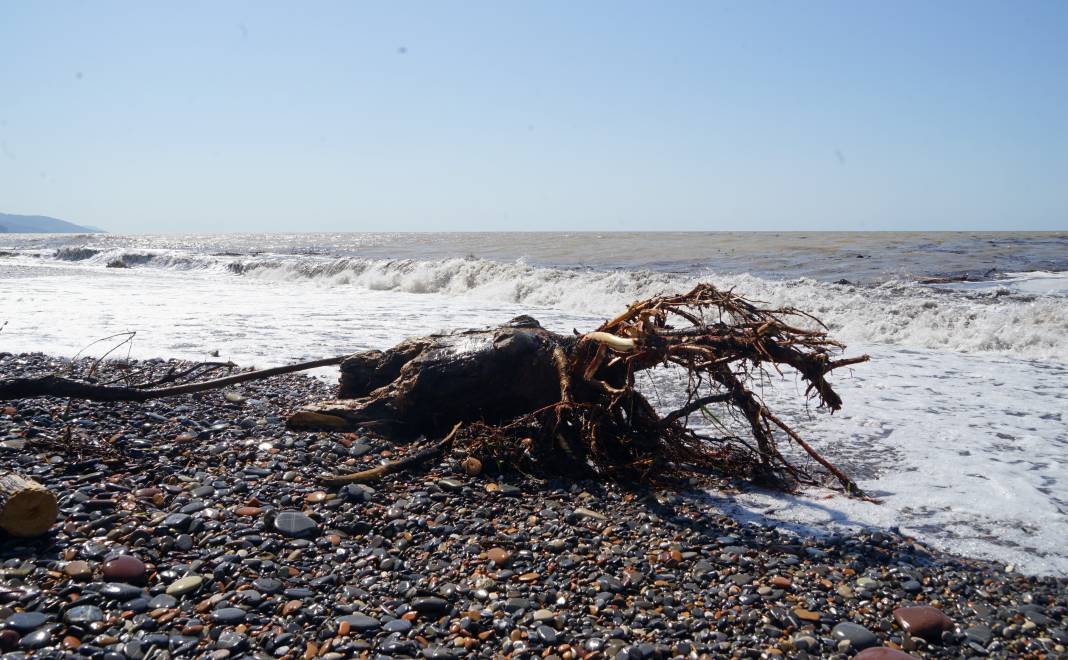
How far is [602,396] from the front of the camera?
4.48 metres

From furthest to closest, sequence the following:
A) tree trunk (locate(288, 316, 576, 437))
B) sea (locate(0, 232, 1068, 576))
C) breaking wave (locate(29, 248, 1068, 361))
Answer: breaking wave (locate(29, 248, 1068, 361))
tree trunk (locate(288, 316, 576, 437))
sea (locate(0, 232, 1068, 576))

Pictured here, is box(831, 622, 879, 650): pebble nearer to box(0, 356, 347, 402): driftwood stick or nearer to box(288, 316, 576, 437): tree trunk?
box(288, 316, 576, 437): tree trunk

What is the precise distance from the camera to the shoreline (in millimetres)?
2363

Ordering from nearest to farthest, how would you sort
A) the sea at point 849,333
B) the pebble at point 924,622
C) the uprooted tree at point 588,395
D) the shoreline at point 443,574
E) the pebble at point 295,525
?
the shoreline at point 443,574, the pebble at point 924,622, the pebble at point 295,525, the sea at point 849,333, the uprooted tree at point 588,395

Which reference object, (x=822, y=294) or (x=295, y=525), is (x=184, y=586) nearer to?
(x=295, y=525)

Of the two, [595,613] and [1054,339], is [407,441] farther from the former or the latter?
[1054,339]

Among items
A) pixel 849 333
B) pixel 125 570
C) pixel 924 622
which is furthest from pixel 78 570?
pixel 849 333

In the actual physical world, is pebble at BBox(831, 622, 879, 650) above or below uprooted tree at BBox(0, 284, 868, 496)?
below

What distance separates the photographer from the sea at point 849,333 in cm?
390

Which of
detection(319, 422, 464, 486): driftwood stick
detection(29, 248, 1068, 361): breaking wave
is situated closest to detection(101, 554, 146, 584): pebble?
detection(319, 422, 464, 486): driftwood stick

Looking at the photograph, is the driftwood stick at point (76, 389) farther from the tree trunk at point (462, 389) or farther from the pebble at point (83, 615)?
the pebble at point (83, 615)

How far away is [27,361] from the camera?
23.1 ft

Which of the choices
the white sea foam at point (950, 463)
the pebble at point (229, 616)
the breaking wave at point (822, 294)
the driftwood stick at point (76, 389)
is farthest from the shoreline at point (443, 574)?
the breaking wave at point (822, 294)

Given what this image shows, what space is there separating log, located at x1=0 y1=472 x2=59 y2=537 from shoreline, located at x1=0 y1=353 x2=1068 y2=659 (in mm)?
56
